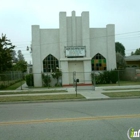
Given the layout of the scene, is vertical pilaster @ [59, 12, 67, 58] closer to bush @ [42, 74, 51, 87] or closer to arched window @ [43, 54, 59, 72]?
arched window @ [43, 54, 59, 72]

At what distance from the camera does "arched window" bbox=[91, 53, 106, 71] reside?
20594 mm

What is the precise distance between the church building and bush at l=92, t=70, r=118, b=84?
42.2 inches

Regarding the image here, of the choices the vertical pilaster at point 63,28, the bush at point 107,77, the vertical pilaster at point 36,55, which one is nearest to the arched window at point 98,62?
the bush at point 107,77

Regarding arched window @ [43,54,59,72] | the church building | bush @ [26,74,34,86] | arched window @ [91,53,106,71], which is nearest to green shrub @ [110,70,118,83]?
arched window @ [91,53,106,71]

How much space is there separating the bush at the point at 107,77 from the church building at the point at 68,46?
3.52 ft

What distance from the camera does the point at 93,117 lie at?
662cm

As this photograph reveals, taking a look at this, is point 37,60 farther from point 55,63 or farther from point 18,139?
point 18,139

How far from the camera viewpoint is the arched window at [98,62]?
811 inches

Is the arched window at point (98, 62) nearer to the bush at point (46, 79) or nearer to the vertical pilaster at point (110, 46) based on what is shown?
the vertical pilaster at point (110, 46)

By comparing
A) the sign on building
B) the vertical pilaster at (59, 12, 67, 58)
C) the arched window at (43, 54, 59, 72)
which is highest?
the vertical pilaster at (59, 12, 67, 58)

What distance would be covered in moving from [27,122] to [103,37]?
16435 millimetres

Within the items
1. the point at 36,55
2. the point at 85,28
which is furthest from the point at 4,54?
the point at 85,28

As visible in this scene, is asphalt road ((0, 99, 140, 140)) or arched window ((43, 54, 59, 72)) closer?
asphalt road ((0, 99, 140, 140))

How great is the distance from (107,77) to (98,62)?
221cm
